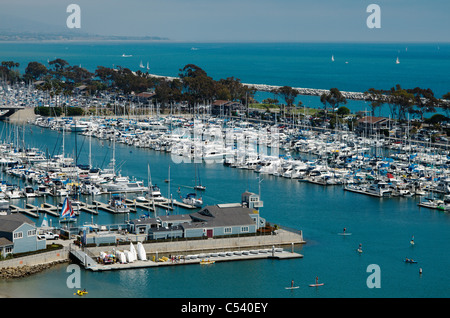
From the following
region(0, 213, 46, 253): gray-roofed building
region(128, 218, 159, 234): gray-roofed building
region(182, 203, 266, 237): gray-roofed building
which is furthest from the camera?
region(128, 218, 159, 234): gray-roofed building

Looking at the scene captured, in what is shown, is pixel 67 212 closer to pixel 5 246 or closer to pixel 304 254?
pixel 5 246

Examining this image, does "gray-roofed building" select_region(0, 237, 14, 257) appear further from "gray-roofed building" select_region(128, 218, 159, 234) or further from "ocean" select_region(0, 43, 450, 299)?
"gray-roofed building" select_region(128, 218, 159, 234)

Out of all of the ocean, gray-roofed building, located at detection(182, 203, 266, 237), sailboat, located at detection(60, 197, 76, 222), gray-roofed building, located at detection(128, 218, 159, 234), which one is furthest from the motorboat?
gray-roofed building, located at detection(128, 218, 159, 234)

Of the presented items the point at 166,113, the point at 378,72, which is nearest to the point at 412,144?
the point at 166,113

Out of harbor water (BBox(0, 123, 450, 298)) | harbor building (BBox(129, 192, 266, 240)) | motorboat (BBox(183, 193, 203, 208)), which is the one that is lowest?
harbor water (BBox(0, 123, 450, 298))

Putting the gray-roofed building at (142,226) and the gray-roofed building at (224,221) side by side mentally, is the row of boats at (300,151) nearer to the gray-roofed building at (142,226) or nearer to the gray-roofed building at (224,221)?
the gray-roofed building at (224,221)

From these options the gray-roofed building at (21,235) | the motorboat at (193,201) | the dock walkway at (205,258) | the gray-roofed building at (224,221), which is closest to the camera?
the dock walkway at (205,258)

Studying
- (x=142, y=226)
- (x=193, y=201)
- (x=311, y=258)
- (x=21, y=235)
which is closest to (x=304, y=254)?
(x=311, y=258)

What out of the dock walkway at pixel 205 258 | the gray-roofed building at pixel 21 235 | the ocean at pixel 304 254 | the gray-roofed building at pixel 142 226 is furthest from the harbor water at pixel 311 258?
the gray-roofed building at pixel 142 226

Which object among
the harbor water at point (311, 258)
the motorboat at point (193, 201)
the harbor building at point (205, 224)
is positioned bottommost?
the harbor water at point (311, 258)
